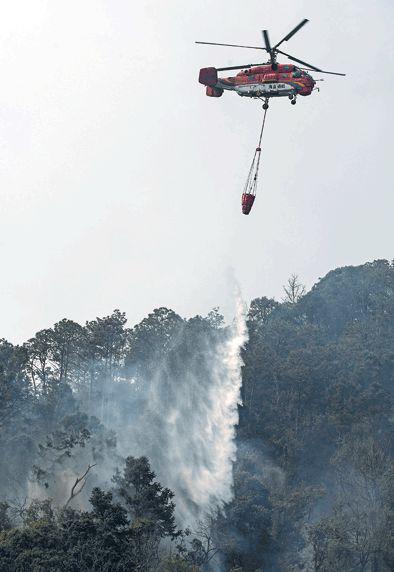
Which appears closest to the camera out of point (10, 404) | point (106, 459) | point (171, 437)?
point (106, 459)

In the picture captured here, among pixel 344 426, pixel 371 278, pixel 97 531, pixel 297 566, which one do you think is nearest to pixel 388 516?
pixel 297 566

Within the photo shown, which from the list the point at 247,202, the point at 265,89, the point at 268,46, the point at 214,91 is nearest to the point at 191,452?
the point at 247,202

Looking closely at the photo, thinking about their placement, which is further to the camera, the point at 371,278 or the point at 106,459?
the point at 371,278

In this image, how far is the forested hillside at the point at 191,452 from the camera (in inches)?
2638

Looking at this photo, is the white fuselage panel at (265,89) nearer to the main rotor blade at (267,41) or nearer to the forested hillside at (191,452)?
the main rotor blade at (267,41)

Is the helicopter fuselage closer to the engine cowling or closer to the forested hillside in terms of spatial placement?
the engine cowling

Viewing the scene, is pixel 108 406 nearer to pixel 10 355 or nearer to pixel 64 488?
pixel 10 355

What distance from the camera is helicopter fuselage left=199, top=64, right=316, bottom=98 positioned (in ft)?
199

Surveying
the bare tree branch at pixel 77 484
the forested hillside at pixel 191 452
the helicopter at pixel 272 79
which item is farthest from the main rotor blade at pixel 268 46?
the bare tree branch at pixel 77 484

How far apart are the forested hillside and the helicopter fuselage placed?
3004 centimetres

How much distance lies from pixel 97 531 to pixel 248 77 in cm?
3266

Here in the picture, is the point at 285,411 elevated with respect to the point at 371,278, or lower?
lower

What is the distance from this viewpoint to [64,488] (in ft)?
268

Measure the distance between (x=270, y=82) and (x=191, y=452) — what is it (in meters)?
38.9
